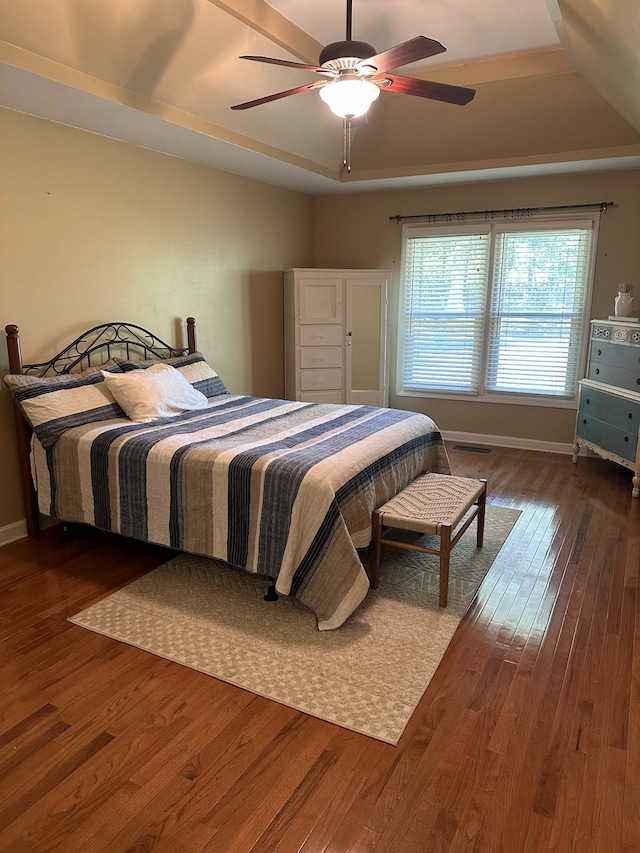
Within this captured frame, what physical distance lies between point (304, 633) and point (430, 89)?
240cm

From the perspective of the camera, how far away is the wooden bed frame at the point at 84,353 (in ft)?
10.9

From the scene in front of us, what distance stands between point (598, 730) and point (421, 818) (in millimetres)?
739

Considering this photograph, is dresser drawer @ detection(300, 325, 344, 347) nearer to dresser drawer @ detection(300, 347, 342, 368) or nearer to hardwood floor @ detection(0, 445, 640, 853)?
dresser drawer @ detection(300, 347, 342, 368)

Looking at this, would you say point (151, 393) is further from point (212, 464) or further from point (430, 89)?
point (430, 89)

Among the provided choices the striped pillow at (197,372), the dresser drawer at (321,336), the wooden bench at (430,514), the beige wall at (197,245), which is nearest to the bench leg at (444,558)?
the wooden bench at (430,514)

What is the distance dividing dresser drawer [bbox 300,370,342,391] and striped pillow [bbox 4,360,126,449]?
2.39m

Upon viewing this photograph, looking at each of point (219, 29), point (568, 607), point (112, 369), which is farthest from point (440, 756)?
point (219, 29)

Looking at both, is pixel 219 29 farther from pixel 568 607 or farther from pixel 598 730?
pixel 598 730

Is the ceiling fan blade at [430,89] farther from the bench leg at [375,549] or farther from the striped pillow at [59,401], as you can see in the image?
the striped pillow at [59,401]

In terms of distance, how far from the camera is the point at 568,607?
2729 mm

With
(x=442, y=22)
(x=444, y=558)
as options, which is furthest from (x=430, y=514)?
(x=442, y=22)

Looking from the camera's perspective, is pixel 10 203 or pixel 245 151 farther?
pixel 245 151

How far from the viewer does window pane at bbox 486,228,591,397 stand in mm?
5156

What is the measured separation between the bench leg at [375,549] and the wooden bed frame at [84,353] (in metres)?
2.08
